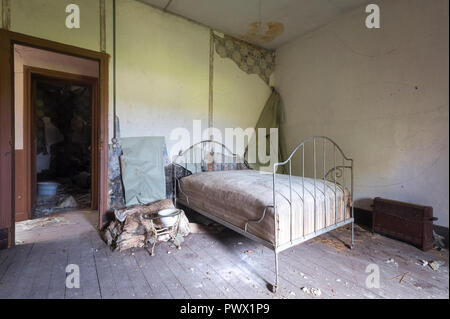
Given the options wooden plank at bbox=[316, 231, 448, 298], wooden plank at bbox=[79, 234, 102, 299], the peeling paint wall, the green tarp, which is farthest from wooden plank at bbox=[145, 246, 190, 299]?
the peeling paint wall

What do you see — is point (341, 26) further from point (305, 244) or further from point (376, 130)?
point (305, 244)

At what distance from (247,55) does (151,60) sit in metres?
1.93

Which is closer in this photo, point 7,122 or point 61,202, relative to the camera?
point 7,122

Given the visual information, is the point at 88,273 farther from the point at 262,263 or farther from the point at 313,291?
the point at 313,291

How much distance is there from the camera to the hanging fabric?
3963mm

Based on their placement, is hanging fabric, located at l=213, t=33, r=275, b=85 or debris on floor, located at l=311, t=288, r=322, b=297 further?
hanging fabric, located at l=213, t=33, r=275, b=85

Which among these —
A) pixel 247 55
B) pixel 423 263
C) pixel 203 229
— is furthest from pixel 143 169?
pixel 423 263

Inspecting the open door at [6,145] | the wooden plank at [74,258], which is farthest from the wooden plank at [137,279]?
the open door at [6,145]

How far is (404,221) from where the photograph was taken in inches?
102

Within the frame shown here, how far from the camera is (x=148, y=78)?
126 inches

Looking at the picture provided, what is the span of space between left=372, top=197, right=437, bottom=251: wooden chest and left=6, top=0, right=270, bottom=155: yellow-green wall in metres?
2.63

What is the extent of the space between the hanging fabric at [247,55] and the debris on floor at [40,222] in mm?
3676

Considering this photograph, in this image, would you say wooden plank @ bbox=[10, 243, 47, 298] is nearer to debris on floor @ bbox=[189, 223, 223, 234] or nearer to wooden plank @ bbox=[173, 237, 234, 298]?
wooden plank @ bbox=[173, 237, 234, 298]

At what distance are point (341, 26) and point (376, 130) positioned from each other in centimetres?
174
